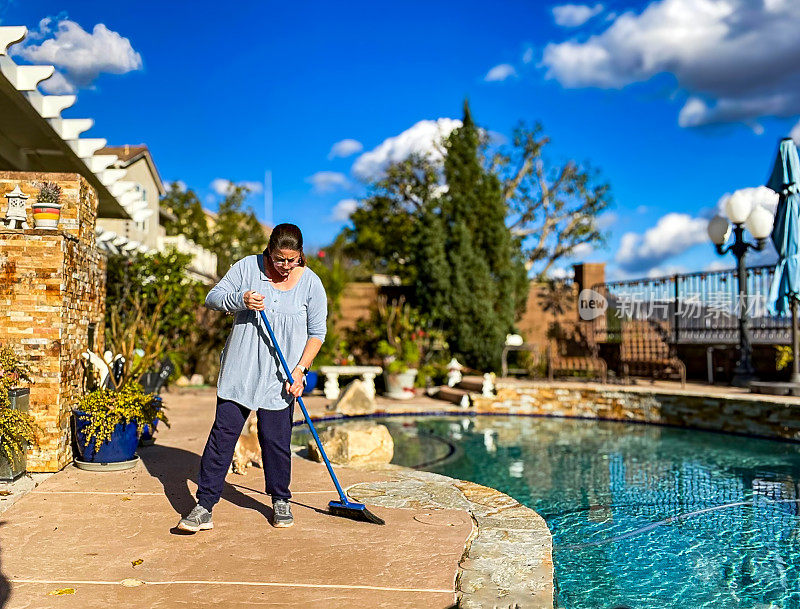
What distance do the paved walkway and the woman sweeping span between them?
0.25m

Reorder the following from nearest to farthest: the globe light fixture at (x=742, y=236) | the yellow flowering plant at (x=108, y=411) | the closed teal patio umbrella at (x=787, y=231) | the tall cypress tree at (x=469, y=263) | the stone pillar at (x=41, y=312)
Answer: the stone pillar at (x=41, y=312) → the yellow flowering plant at (x=108, y=411) → the closed teal patio umbrella at (x=787, y=231) → the globe light fixture at (x=742, y=236) → the tall cypress tree at (x=469, y=263)

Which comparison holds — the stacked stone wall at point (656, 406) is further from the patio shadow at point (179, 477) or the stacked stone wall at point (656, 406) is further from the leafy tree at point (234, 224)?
the leafy tree at point (234, 224)

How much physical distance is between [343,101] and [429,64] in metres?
2.61

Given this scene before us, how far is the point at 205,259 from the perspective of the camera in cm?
2128

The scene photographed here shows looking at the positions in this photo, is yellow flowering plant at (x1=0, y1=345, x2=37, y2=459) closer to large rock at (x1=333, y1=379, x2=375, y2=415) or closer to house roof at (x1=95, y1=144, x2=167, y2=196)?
large rock at (x1=333, y1=379, x2=375, y2=415)

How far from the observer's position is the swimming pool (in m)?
3.30

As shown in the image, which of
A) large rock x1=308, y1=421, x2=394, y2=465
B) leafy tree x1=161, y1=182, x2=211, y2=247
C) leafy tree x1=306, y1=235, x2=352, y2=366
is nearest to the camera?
large rock x1=308, y1=421, x2=394, y2=465

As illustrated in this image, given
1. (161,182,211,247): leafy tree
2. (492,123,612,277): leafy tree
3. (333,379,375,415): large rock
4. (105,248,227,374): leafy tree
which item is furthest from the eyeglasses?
(161,182,211,247): leafy tree

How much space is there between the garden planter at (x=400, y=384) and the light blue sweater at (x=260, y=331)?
6809 millimetres

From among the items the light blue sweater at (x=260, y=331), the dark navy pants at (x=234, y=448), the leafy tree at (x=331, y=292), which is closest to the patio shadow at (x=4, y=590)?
the dark navy pants at (x=234, y=448)

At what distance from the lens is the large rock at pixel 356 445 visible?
17.5ft

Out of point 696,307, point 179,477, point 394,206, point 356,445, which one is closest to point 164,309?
point 356,445

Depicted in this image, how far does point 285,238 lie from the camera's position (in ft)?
10.7

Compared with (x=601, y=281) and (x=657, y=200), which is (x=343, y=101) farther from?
(x=657, y=200)
